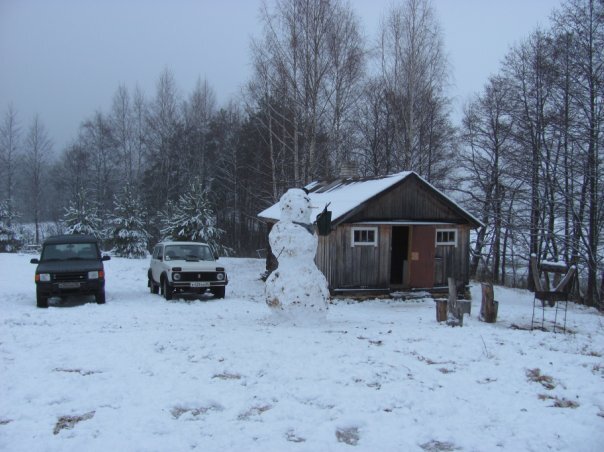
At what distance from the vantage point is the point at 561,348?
8.16 metres

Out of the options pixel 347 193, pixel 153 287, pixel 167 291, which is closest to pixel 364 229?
pixel 347 193

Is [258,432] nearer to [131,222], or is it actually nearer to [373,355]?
[373,355]

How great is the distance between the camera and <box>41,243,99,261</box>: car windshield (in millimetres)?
13031

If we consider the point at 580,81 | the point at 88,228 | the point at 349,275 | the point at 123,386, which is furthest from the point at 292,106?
the point at 123,386

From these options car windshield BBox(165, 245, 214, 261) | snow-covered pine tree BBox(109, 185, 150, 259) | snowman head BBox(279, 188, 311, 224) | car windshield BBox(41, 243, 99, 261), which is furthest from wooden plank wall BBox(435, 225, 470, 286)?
snow-covered pine tree BBox(109, 185, 150, 259)

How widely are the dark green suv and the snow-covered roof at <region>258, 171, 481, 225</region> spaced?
6318mm

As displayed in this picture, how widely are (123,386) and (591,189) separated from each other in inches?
716

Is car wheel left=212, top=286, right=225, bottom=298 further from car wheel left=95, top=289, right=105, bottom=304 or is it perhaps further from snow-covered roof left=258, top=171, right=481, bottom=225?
snow-covered roof left=258, top=171, right=481, bottom=225

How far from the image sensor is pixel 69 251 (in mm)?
13250

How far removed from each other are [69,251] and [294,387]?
10066 mm

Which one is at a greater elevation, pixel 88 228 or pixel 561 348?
pixel 88 228

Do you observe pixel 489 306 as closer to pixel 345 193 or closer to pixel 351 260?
pixel 351 260

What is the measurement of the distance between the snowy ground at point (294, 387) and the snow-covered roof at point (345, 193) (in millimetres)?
6363

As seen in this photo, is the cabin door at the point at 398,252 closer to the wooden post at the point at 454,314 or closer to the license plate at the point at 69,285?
the wooden post at the point at 454,314
